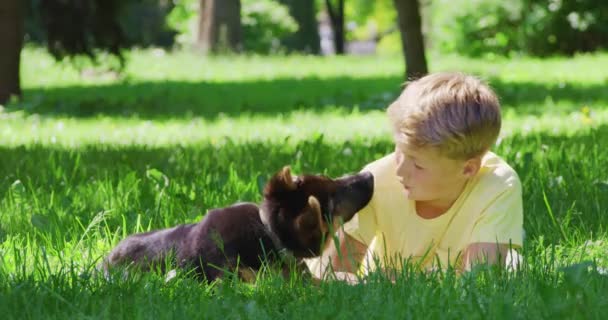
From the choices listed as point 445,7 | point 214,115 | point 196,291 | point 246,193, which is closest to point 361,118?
point 214,115

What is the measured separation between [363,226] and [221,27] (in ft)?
70.4

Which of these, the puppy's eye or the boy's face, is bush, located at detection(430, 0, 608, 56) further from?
the puppy's eye

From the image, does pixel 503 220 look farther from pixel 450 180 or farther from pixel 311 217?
pixel 311 217

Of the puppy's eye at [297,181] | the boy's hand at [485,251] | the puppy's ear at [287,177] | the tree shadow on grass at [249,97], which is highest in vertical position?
the puppy's ear at [287,177]

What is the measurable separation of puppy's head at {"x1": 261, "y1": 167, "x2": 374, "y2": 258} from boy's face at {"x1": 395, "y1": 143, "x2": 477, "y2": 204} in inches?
7.9

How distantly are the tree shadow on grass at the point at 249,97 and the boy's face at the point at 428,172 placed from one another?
18.7ft

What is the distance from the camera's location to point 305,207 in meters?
3.83

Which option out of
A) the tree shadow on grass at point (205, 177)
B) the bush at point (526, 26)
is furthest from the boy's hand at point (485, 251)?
the bush at point (526, 26)

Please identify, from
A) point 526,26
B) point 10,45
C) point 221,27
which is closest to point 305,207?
point 10,45

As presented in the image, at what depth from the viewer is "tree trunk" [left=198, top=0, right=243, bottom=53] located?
2523cm

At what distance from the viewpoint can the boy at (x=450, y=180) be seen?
12.8 ft

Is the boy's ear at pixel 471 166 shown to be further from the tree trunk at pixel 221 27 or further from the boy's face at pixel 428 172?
the tree trunk at pixel 221 27

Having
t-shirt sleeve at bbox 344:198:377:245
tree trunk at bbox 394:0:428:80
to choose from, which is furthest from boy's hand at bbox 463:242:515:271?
tree trunk at bbox 394:0:428:80

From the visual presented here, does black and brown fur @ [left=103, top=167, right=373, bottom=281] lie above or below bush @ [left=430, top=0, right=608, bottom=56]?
above
